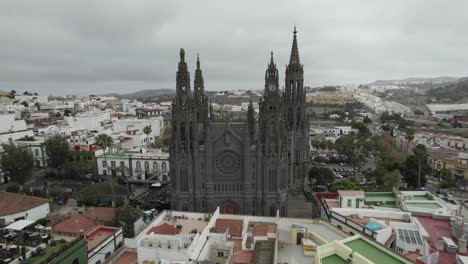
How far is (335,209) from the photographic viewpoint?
114 ft

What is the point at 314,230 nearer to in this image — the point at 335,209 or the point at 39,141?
the point at 335,209

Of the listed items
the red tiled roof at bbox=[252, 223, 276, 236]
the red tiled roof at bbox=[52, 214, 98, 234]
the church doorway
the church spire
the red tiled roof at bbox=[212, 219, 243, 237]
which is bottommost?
the church doorway

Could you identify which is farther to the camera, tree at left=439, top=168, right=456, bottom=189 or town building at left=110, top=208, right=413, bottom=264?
tree at left=439, top=168, right=456, bottom=189

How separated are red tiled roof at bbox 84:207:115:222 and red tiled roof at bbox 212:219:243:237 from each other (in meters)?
15.4

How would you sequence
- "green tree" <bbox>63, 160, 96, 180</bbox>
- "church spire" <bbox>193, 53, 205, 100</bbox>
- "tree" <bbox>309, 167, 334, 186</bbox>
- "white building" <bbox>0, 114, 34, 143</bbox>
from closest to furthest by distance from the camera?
"church spire" <bbox>193, 53, 205, 100</bbox>, "tree" <bbox>309, 167, 334, 186</bbox>, "green tree" <bbox>63, 160, 96, 180</bbox>, "white building" <bbox>0, 114, 34, 143</bbox>

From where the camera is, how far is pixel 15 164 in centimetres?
5669

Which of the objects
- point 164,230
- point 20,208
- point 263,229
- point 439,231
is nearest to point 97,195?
point 20,208

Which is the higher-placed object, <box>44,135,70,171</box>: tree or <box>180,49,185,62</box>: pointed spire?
<box>180,49,185,62</box>: pointed spire

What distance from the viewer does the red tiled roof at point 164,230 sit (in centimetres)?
2989

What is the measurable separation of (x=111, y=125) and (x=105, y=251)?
259 ft

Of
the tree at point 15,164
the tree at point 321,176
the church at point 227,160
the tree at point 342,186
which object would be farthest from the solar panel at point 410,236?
the tree at point 15,164

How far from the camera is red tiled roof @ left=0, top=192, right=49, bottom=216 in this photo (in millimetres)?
39156

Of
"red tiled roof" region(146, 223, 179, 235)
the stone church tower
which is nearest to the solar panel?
"red tiled roof" region(146, 223, 179, 235)

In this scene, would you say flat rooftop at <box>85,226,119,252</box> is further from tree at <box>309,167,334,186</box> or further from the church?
tree at <box>309,167,334,186</box>
